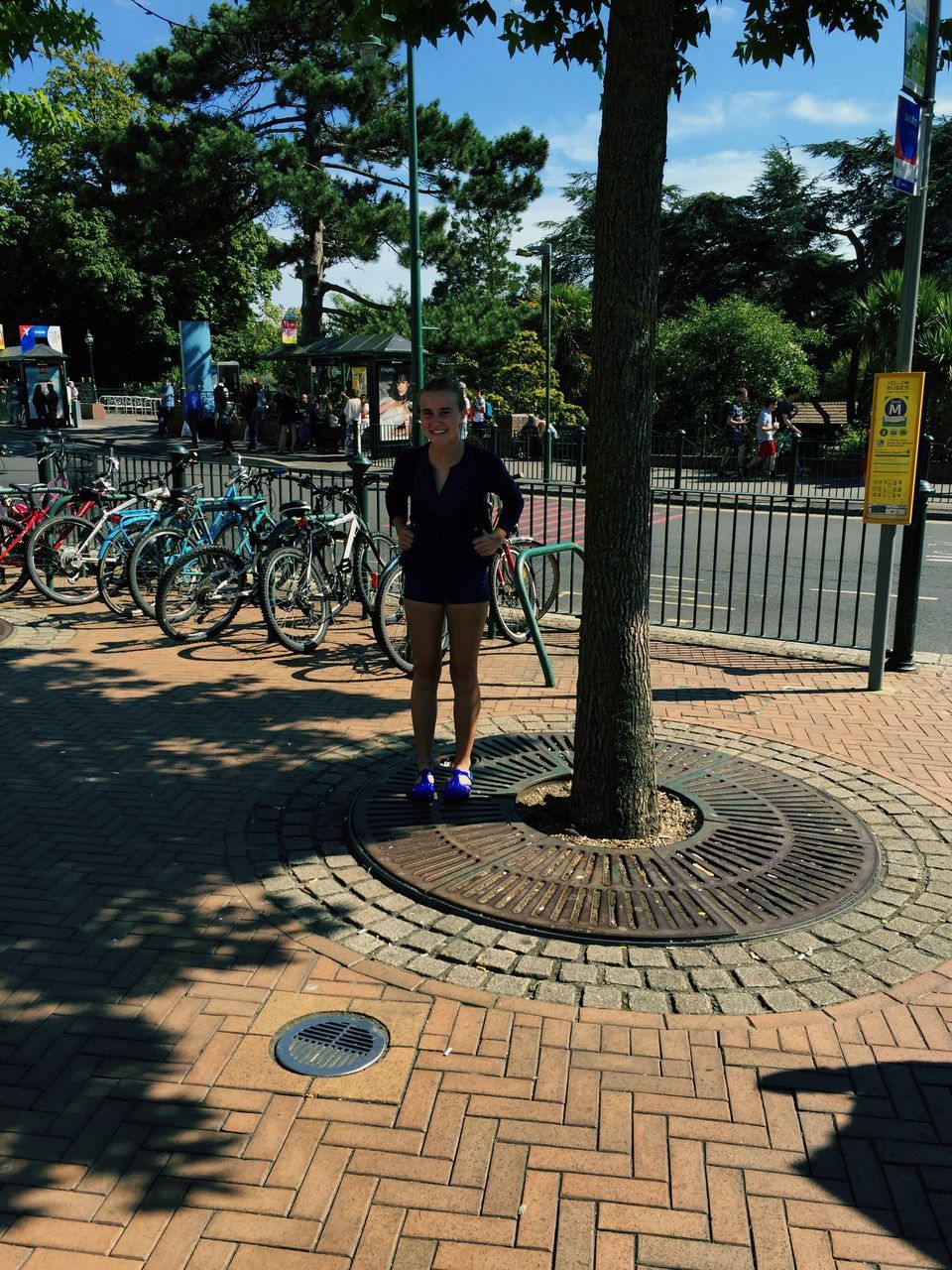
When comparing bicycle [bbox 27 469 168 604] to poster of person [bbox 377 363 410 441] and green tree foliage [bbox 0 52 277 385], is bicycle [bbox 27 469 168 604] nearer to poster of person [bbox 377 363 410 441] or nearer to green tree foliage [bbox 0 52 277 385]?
poster of person [bbox 377 363 410 441]

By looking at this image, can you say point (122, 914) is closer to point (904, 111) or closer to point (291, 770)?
point (291, 770)

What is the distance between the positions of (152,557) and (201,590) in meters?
0.98

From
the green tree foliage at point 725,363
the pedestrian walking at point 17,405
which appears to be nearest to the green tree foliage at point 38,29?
the green tree foliage at point 725,363

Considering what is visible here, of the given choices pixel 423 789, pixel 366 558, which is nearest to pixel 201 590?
pixel 366 558

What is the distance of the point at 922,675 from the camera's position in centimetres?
709

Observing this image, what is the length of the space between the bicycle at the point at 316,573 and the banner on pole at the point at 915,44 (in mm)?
4535

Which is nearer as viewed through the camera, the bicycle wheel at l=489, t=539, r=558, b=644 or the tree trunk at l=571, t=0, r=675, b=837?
the tree trunk at l=571, t=0, r=675, b=837

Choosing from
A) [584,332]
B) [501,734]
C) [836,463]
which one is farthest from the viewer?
[584,332]

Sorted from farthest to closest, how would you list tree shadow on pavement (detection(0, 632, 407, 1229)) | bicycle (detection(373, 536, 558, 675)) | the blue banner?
1. the blue banner
2. bicycle (detection(373, 536, 558, 675))
3. tree shadow on pavement (detection(0, 632, 407, 1229))

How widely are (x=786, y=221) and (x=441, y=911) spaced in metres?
47.2

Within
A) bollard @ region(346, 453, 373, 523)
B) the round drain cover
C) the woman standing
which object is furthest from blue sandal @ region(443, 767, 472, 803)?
bollard @ region(346, 453, 373, 523)

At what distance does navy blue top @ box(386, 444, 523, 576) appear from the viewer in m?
4.64

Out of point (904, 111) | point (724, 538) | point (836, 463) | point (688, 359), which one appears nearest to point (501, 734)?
point (904, 111)

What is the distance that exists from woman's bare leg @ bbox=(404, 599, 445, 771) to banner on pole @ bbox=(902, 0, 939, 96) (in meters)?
4.14
